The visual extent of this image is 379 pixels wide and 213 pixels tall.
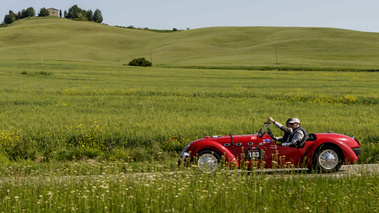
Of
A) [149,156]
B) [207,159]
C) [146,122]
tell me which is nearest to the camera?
[207,159]

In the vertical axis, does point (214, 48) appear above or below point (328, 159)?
above

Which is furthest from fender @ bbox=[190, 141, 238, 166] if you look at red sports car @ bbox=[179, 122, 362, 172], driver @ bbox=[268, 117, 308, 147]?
driver @ bbox=[268, 117, 308, 147]

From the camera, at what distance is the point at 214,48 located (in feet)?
354

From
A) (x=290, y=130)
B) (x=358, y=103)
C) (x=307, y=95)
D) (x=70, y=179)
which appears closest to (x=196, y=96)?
(x=307, y=95)

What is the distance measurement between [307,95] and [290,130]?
18.8 metres

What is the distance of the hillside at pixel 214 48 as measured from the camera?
257ft

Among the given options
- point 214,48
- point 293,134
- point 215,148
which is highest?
point 214,48

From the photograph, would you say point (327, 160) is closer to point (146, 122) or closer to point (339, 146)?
point (339, 146)

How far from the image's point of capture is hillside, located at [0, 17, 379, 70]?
78.2m

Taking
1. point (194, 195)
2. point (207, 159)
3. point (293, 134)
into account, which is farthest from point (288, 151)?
point (194, 195)

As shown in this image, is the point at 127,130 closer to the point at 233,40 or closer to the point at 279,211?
the point at 279,211

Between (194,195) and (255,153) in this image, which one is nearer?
(194,195)

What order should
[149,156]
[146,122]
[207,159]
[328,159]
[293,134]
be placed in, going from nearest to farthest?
[207,159] < [328,159] < [293,134] < [149,156] < [146,122]

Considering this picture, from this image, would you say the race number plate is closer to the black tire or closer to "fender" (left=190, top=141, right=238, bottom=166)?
"fender" (left=190, top=141, right=238, bottom=166)
